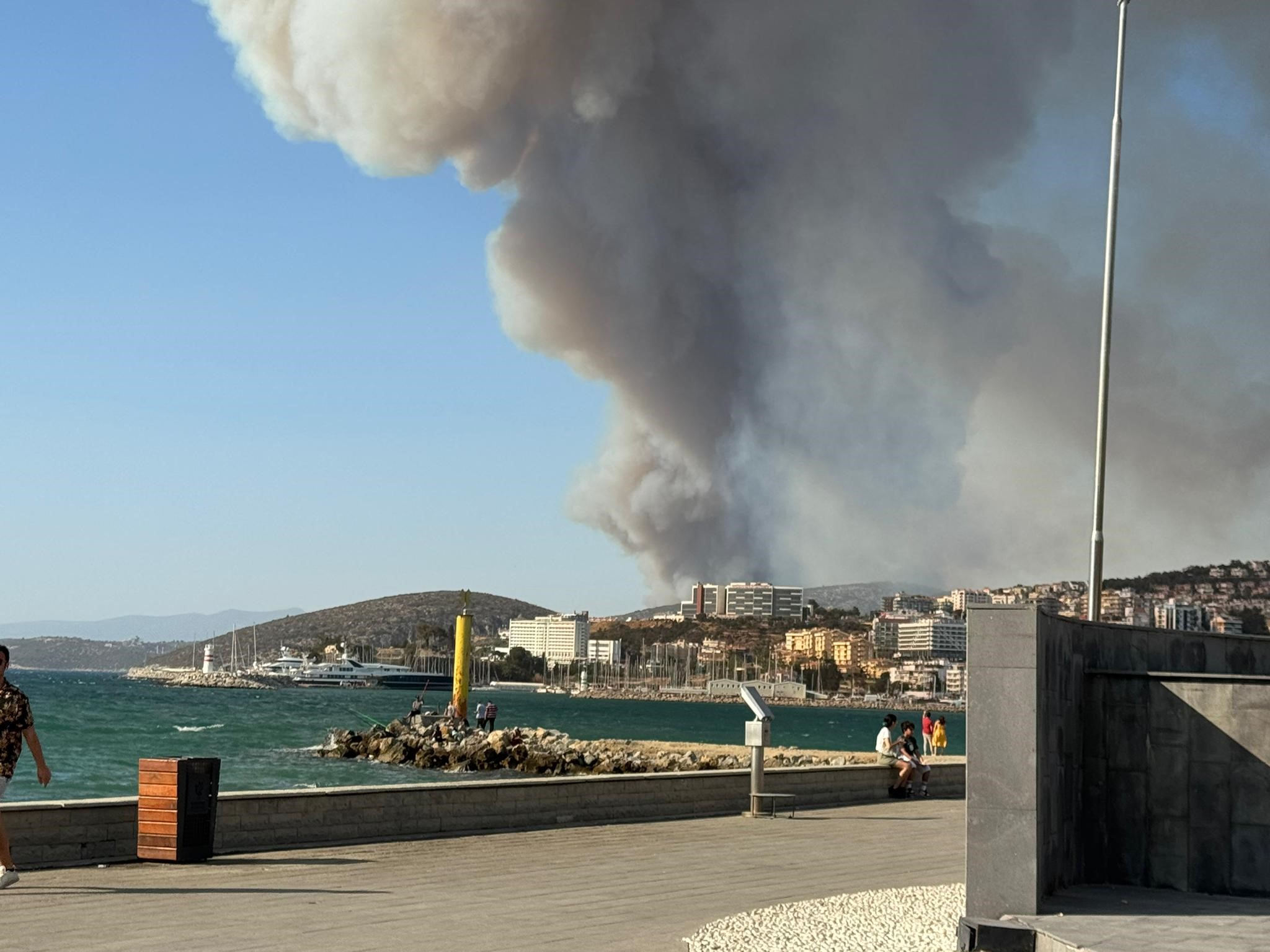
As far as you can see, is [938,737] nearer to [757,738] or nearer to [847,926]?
[757,738]

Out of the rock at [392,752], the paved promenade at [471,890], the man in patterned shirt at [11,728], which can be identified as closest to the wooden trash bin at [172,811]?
the paved promenade at [471,890]

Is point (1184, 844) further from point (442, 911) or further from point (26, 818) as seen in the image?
point (26, 818)

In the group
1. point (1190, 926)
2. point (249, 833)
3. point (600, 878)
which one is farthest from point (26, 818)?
point (1190, 926)

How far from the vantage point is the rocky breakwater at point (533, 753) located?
49375 millimetres

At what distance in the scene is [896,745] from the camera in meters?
22.7

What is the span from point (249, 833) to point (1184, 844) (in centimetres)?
777

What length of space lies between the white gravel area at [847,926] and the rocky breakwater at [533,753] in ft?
111

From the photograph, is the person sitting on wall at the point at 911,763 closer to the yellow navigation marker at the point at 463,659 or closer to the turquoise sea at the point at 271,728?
the turquoise sea at the point at 271,728

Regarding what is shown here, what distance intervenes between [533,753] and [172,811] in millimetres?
40946

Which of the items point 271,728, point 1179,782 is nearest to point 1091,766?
point 1179,782

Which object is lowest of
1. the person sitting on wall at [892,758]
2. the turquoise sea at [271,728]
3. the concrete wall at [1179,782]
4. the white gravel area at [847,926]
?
the turquoise sea at [271,728]

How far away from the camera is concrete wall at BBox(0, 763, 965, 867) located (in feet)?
38.3

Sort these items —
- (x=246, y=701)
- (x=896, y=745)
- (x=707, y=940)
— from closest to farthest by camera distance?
(x=707, y=940)
(x=896, y=745)
(x=246, y=701)

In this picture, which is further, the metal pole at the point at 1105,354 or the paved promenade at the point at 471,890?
the metal pole at the point at 1105,354
